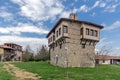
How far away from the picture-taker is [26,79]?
64.1 feet

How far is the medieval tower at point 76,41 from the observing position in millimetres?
35781

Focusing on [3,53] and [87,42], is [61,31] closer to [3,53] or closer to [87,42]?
[87,42]

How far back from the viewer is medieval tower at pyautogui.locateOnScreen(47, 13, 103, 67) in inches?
1409

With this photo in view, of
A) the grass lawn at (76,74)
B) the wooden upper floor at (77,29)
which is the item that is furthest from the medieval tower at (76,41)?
the grass lawn at (76,74)

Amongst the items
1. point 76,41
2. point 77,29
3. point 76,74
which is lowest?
point 76,74

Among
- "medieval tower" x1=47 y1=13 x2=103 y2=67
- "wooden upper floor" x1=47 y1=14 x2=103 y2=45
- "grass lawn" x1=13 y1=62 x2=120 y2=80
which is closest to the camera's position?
"grass lawn" x1=13 y1=62 x2=120 y2=80

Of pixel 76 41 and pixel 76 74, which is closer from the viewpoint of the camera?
pixel 76 74

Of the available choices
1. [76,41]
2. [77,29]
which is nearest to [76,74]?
[76,41]

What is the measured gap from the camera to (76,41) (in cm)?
3722

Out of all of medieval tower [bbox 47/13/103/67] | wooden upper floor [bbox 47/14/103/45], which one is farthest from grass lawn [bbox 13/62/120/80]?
wooden upper floor [bbox 47/14/103/45]

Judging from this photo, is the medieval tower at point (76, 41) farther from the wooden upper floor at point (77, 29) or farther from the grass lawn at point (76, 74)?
the grass lawn at point (76, 74)

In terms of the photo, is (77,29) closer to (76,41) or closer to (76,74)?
(76,41)

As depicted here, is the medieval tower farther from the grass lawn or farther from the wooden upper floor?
the grass lawn

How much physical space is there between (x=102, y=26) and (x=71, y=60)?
405 inches
